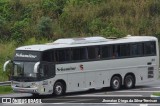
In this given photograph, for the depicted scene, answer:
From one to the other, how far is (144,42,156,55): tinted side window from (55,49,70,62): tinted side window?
5.95 m

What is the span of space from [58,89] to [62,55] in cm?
184

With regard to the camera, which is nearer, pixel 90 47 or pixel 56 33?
pixel 90 47

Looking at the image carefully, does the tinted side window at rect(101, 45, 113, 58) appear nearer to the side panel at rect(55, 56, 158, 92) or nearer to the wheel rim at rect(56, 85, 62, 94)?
the side panel at rect(55, 56, 158, 92)

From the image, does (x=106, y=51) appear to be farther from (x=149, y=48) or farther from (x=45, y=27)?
(x=45, y=27)

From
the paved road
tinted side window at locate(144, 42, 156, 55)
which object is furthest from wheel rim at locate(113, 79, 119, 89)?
tinted side window at locate(144, 42, 156, 55)

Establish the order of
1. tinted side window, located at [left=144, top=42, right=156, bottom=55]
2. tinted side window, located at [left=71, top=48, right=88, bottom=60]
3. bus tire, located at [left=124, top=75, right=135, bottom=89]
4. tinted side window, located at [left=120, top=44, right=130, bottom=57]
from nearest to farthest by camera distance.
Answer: tinted side window, located at [left=71, top=48, right=88, bottom=60] < tinted side window, located at [left=120, top=44, right=130, bottom=57] < bus tire, located at [left=124, top=75, right=135, bottom=89] < tinted side window, located at [left=144, top=42, right=156, bottom=55]

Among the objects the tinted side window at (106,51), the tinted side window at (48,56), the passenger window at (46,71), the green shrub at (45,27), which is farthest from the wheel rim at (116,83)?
the green shrub at (45,27)

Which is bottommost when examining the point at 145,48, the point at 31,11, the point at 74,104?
the point at 74,104

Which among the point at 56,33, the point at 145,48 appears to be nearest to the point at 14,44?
the point at 56,33

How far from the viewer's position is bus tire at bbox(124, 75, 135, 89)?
105ft

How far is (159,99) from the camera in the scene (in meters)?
25.0

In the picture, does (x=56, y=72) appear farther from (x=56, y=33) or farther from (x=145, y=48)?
(x=56, y=33)

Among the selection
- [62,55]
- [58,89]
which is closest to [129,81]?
[62,55]

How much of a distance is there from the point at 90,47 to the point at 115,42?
82.0 inches
